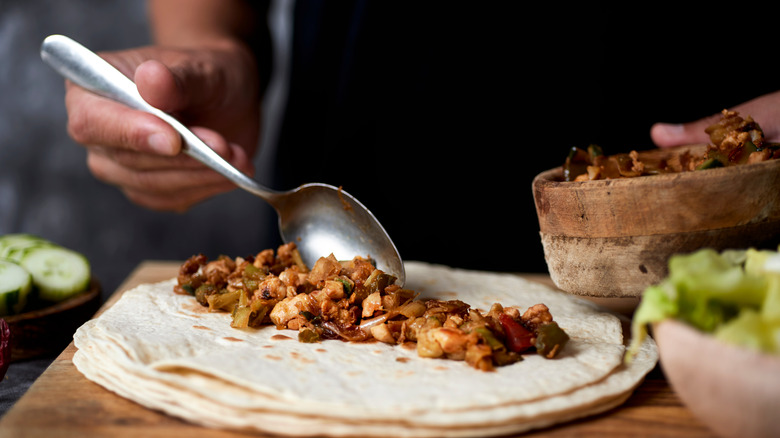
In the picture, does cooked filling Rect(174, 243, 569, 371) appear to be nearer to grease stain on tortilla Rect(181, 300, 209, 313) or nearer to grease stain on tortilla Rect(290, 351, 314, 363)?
grease stain on tortilla Rect(181, 300, 209, 313)

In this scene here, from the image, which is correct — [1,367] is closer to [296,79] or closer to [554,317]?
[554,317]

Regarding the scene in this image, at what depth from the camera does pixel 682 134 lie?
2510 mm

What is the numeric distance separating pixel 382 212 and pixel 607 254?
192 cm

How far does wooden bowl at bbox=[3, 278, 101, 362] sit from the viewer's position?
7.36ft

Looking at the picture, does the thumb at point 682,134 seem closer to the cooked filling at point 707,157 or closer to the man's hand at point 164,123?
the cooked filling at point 707,157

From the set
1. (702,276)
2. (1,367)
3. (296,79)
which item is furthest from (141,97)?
(702,276)

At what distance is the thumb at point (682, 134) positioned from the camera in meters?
2.49

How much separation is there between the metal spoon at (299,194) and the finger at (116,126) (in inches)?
2.4

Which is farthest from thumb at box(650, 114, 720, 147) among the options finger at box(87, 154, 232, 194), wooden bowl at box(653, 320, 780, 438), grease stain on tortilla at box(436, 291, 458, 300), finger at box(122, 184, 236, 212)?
finger at box(122, 184, 236, 212)

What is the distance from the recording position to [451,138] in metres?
3.52

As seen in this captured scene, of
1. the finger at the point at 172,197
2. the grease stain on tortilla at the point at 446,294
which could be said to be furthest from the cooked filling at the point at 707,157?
the finger at the point at 172,197

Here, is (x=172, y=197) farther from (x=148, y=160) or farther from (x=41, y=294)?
(x=41, y=294)

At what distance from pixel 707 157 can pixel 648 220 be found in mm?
428

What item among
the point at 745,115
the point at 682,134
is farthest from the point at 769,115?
the point at 682,134
